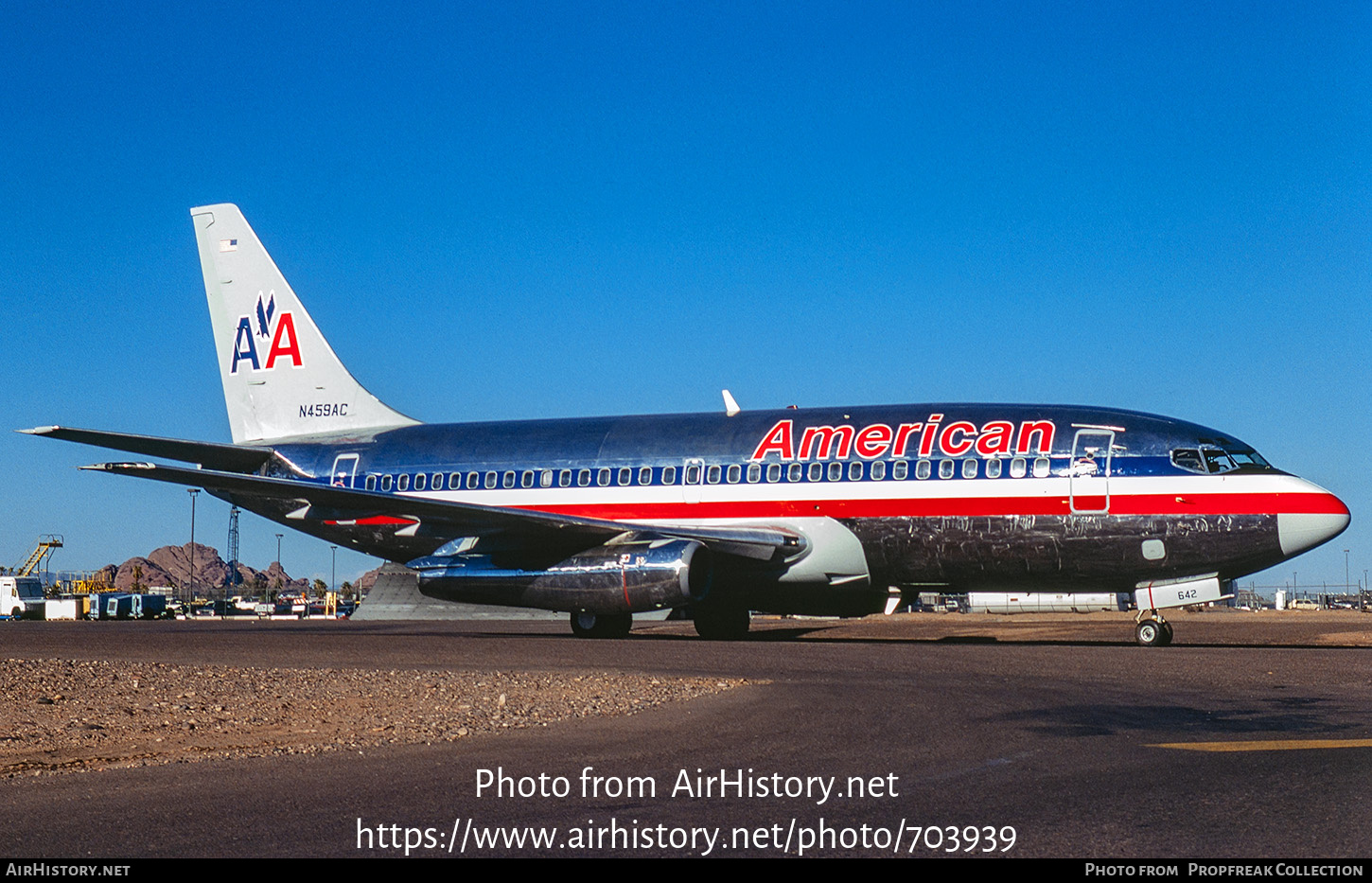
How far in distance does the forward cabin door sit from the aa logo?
18673mm

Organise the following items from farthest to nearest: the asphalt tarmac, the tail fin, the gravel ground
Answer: the tail fin, the gravel ground, the asphalt tarmac

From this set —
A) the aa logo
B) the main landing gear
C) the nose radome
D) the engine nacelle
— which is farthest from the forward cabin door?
the aa logo

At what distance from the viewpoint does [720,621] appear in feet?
87.3

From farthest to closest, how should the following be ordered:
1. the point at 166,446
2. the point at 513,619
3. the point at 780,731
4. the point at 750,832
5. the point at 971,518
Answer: the point at 513,619, the point at 166,446, the point at 971,518, the point at 780,731, the point at 750,832

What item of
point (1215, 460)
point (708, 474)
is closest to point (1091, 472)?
point (1215, 460)

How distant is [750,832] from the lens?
634 cm

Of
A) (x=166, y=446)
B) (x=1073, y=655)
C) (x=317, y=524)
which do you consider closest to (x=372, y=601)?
(x=317, y=524)

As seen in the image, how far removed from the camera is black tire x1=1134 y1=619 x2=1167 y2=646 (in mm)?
22047

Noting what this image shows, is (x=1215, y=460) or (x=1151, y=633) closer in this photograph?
(x=1215, y=460)

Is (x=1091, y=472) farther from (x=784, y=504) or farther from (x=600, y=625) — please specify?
(x=600, y=625)

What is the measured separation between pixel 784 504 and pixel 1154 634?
22.6 ft

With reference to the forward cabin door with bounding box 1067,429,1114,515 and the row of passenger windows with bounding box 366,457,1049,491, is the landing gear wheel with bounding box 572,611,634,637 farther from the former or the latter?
the forward cabin door with bounding box 1067,429,1114,515
